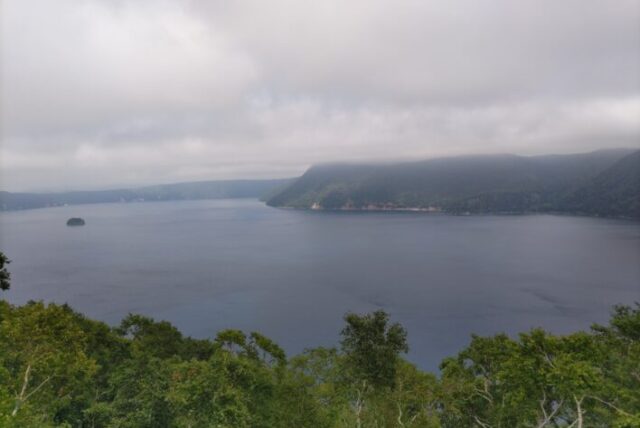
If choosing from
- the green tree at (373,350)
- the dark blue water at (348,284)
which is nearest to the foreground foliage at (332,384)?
the green tree at (373,350)

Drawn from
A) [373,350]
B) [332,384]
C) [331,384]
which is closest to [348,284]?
[332,384]

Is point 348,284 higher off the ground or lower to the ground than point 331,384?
lower

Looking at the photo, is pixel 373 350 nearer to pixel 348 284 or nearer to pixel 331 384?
pixel 331 384

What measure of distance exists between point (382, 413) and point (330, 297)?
73525 mm

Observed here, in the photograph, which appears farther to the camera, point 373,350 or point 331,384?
point 331,384

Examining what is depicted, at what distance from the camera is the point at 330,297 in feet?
328

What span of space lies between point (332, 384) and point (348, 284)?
8442 centimetres

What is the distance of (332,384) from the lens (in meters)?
30.0

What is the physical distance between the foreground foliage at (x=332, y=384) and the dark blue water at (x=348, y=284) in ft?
119

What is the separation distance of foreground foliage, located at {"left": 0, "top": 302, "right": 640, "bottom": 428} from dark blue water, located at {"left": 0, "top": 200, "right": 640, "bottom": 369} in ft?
119

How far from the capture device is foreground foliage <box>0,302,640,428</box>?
72.3 feet

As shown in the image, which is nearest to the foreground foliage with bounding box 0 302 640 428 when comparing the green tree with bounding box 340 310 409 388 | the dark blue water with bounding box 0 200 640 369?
the green tree with bounding box 340 310 409 388

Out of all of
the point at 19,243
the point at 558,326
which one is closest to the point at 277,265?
the point at 558,326

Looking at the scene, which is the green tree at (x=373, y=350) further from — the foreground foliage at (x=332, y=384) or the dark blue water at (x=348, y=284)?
the dark blue water at (x=348, y=284)
